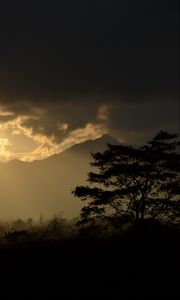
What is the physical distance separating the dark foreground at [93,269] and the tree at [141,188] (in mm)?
7907

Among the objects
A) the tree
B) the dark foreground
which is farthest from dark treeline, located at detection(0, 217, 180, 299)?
the tree

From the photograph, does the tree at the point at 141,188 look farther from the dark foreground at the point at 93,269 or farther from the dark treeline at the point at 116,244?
the dark foreground at the point at 93,269

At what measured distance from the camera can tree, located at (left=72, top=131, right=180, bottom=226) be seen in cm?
3716

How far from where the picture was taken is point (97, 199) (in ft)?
125

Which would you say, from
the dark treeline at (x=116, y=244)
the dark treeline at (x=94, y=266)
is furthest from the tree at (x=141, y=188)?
the dark treeline at (x=94, y=266)

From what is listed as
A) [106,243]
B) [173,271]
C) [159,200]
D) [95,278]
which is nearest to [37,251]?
[106,243]

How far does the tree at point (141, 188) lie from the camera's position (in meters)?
37.2

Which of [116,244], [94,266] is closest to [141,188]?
[116,244]

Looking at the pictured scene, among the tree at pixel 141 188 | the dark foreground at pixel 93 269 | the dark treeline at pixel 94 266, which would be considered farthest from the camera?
the tree at pixel 141 188

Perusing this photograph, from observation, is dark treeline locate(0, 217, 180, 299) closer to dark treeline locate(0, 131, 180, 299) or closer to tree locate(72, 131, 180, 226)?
dark treeline locate(0, 131, 180, 299)

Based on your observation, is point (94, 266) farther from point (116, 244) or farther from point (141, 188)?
point (141, 188)

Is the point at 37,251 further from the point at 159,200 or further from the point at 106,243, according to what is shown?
the point at 159,200

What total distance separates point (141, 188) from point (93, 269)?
1609cm

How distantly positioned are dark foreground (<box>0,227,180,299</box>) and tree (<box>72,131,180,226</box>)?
7.91 metres
